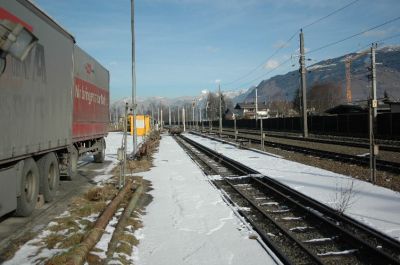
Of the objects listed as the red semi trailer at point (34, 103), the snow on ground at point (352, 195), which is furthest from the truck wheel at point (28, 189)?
the snow on ground at point (352, 195)

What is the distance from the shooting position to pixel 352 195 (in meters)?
12.0

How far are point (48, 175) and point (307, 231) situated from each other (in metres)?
6.56

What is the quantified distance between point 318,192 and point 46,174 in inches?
288

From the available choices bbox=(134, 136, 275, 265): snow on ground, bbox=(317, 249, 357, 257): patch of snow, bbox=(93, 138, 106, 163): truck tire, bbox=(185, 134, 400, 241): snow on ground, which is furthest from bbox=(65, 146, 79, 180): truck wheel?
bbox=(317, 249, 357, 257): patch of snow

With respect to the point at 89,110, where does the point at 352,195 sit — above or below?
below

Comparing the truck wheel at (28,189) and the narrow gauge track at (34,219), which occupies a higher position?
the truck wheel at (28,189)

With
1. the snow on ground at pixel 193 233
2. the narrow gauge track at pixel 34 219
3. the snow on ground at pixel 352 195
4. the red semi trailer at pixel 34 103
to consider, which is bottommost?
the snow on ground at pixel 193 233

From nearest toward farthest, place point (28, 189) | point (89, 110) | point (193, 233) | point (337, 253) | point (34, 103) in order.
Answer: point (337, 253) → point (193, 233) → point (34, 103) → point (28, 189) → point (89, 110)

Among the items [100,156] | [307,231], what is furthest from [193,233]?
[100,156]

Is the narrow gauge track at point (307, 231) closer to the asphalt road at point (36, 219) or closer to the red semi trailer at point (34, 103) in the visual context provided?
the asphalt road at point (36, 219)

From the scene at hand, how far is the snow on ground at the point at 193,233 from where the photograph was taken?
707 centimetres

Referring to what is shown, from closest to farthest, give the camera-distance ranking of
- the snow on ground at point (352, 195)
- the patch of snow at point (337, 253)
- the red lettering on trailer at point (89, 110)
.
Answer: the patch of snow at point (337, 253), the snow on ground at point (352, 195), the red lettering on trailer at point (89, 110)

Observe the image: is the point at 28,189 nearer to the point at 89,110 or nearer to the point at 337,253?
the point at 337,253

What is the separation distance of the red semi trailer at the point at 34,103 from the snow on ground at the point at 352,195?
6.85 m
